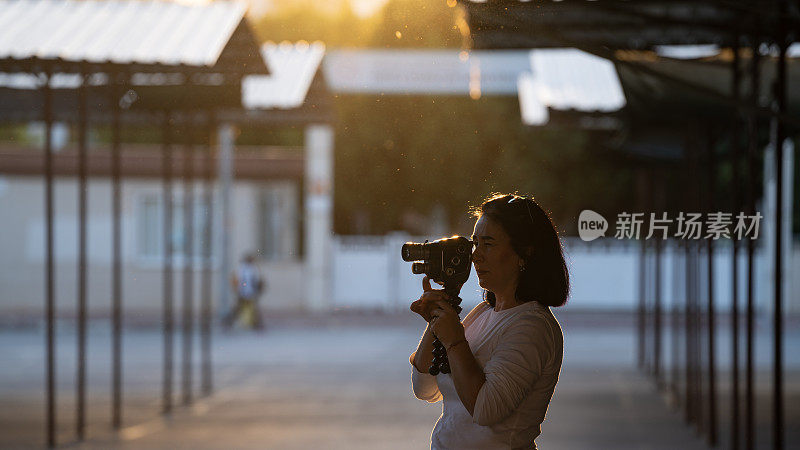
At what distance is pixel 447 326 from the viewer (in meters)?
3.25

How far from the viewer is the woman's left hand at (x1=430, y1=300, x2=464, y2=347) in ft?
10.7

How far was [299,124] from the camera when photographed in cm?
1467

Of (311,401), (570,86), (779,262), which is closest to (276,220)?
(311,401)

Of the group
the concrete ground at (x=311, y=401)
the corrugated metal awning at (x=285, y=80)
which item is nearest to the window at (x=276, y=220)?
the concrete ground at (x=311, y=401)

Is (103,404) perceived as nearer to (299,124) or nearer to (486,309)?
(299,124)

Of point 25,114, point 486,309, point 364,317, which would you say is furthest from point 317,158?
point 486,309

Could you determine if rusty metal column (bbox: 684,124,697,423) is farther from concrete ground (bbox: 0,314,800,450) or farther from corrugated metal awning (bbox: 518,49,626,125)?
corrugated metal awning (bbox: 518,49,626,125)

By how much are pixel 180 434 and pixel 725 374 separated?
919 cm

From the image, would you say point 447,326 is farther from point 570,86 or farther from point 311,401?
point 311,401

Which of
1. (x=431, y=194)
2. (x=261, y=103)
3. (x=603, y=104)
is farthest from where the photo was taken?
(x=431, y=194)

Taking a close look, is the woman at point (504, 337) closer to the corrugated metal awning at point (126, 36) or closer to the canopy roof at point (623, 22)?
the canopy roof at point (623, 22)

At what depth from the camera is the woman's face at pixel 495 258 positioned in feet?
11.2

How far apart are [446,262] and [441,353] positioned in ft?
0.88

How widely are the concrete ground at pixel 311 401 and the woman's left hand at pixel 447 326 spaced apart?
7095 mm
